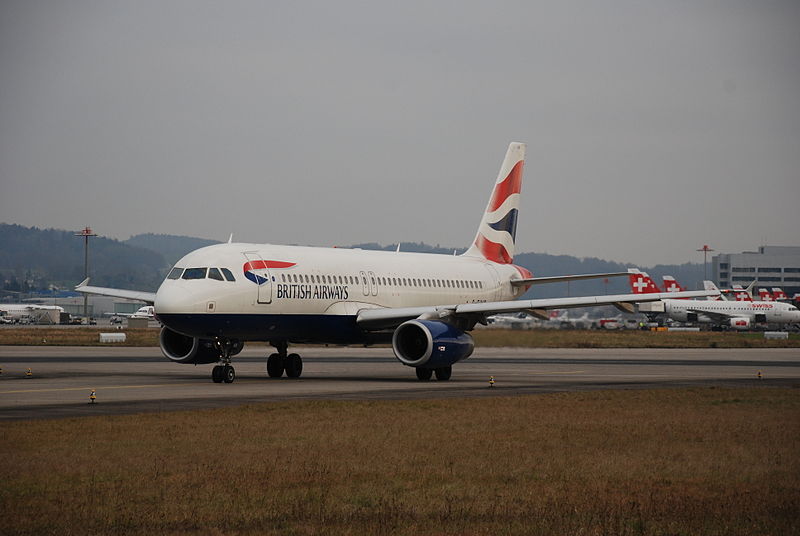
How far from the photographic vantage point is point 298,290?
3562 cm

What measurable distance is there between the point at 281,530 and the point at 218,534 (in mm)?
632

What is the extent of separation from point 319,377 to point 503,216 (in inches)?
623

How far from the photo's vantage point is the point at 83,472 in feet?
46.0

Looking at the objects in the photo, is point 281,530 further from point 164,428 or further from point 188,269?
point 188,269

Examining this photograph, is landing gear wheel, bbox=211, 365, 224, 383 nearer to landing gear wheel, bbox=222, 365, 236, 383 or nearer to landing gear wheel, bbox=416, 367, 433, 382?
landing gear wheel, bbox=222, 365, 236, 383

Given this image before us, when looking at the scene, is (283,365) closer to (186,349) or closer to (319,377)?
(319,377)

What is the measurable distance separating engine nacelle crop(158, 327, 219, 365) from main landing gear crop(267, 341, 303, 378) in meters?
1.92

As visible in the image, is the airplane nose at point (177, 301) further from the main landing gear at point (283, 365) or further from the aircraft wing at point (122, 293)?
the aircraft wing at point (122, 293)

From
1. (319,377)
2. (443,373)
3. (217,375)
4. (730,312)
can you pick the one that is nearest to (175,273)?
(217,375)

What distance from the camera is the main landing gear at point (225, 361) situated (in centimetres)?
3270

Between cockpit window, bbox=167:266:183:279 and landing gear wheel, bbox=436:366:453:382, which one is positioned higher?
cockpit window, bbox=167:266:183:279

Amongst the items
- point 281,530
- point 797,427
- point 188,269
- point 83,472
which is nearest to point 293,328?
point 188,269

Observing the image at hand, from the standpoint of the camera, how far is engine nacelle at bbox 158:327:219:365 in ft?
115

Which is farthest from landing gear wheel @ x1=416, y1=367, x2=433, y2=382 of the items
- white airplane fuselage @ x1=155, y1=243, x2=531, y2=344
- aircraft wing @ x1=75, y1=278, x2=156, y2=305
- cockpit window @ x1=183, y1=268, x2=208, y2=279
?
aircraft wing @ x1=75, y1=278, x2=156, y2=305
